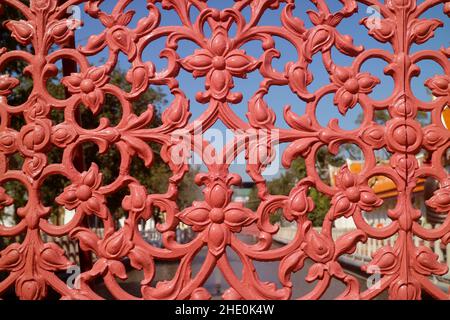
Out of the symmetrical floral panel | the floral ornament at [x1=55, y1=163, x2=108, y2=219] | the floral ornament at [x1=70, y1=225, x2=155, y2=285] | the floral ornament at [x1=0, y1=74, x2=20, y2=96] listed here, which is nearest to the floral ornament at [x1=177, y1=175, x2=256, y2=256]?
the symmetrical floral panel

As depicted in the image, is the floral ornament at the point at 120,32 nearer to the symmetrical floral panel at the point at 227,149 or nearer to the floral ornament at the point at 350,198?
the symmetrical floral panel at the point at 227,149

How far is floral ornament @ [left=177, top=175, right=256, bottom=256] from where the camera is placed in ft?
6.19

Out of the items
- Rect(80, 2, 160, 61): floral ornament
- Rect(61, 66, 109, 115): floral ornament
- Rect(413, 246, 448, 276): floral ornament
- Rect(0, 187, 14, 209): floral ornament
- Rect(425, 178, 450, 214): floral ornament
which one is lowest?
Rect(413, 246, 448, 276): floral ornament

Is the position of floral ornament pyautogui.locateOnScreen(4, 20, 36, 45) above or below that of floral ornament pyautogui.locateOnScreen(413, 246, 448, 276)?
above

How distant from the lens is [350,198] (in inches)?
75.2

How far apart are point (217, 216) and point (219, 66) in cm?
67

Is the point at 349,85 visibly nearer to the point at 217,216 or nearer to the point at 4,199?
the point at 217,216

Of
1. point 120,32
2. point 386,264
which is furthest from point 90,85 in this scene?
point 386,264

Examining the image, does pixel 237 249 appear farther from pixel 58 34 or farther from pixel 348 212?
pixel 58 34

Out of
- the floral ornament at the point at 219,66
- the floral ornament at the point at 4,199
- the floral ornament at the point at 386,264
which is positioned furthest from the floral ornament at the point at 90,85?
the floral ornament at the point at 386,264

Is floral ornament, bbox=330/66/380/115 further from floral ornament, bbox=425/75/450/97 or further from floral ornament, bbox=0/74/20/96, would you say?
floral ornament, bbox=0/74/20/96

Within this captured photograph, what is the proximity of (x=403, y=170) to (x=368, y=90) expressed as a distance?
0.39m

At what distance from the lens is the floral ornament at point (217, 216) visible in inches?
74.2

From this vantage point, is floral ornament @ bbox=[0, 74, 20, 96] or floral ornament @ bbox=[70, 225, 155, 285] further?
floral ornament @ bbox=[0, 74, 20, 96]
